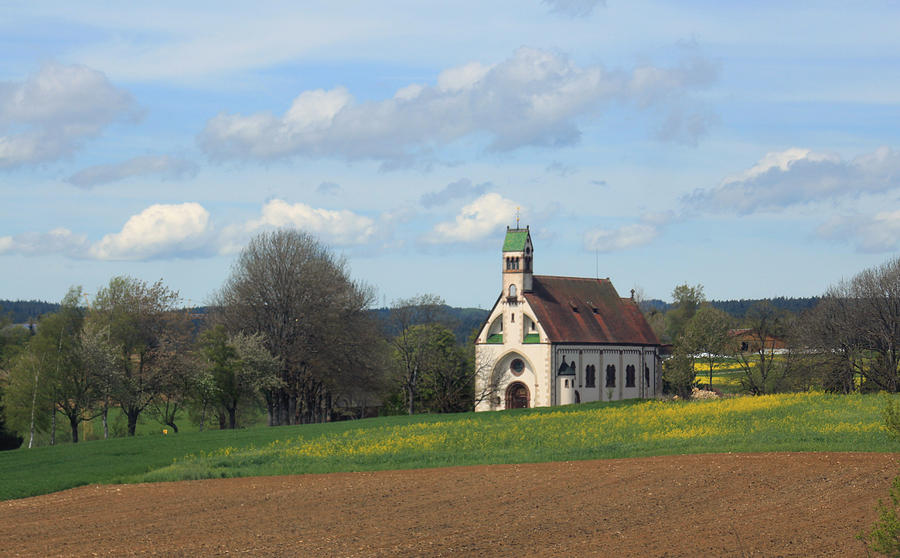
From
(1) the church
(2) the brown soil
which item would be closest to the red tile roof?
(1) the church

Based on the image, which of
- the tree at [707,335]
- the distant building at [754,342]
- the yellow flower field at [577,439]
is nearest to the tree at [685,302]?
the distant building at [754,342]

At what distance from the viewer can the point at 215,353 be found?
71.2 m

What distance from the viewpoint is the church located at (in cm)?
8812

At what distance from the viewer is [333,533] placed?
926 inches

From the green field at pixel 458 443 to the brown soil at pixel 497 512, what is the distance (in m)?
2.27

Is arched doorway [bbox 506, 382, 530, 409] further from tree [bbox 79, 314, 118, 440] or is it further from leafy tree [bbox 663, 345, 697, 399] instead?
tree [bbox 79, 314, 118, 440]

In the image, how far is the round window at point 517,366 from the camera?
3524 inches

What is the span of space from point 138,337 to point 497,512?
4999 centimetres

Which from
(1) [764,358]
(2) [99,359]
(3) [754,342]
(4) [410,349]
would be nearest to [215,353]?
(2) [99,359]

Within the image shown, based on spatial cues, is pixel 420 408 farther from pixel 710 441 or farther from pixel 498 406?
pixel 710 441

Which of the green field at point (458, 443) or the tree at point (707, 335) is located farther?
the tree at point (707, 335)

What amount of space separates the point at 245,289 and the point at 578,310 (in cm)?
3206

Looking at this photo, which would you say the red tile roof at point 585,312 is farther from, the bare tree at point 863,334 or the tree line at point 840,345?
the bare tree at point 863,334

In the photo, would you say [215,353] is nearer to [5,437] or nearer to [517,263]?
[5,437]
